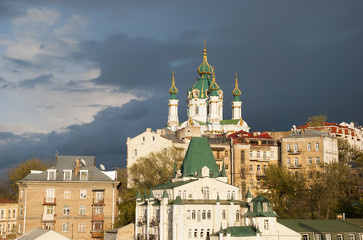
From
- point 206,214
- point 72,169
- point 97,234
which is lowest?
point 97,234

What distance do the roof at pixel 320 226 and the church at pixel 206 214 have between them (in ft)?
9.85

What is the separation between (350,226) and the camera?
7150 cm

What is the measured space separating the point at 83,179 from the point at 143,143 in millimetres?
30223

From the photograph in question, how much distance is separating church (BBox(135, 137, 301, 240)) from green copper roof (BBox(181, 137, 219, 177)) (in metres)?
0.80

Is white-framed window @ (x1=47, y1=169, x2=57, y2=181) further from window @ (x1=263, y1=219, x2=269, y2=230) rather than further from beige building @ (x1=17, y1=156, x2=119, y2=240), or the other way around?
window @ (x1=263, y1=219, x2=269, y2=230)

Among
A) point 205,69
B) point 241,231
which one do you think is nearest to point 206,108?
point 205,69

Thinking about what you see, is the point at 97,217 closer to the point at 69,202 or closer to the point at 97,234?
the point at 97,234

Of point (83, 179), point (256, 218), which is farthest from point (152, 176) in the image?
point (256, 218)

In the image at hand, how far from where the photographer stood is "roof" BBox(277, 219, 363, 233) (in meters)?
70.1

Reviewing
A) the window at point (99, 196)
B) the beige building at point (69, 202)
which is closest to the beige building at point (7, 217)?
the beige building at point (69, 202)

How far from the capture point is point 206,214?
224 ft

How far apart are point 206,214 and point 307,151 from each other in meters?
42.2

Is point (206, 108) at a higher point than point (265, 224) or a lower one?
higher

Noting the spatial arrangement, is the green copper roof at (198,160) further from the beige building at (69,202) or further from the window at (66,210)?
the window at (66,210)
